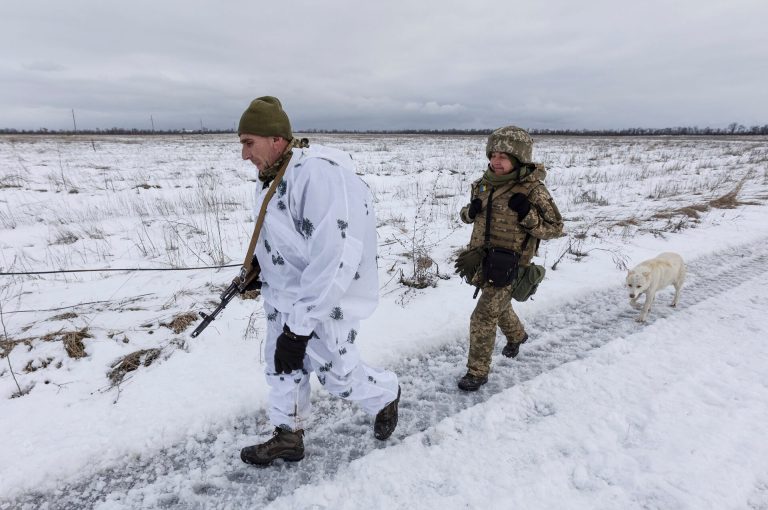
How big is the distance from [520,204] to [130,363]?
3.27m

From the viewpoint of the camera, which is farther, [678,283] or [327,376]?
[678,283]

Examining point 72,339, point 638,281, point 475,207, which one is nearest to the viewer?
point 475,207

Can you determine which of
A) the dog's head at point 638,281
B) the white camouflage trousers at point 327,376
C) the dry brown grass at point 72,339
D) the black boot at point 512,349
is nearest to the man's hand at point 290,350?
the white camouflage trousers at point 327,376

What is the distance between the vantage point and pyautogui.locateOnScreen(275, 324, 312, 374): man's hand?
1885mm

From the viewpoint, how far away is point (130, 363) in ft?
10.2

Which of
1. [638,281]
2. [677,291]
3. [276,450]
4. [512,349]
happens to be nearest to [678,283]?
[677,291]

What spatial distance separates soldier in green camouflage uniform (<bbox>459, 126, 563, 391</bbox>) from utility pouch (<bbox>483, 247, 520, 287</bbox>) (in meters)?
0.07

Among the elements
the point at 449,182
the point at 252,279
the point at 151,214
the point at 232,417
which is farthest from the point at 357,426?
the point at 449,182

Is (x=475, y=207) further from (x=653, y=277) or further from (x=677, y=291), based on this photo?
(x=677, y=291)

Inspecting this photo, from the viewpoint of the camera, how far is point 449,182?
13602mm

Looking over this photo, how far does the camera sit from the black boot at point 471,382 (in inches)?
115

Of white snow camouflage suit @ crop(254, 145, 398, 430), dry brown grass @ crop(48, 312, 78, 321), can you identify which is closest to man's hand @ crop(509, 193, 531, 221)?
white snow camouflage suit @ crop(254, 145, 398, 430)

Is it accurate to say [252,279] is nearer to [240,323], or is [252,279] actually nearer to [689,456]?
[240,323]

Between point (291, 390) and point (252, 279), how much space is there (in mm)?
698
